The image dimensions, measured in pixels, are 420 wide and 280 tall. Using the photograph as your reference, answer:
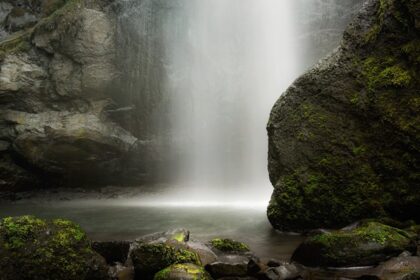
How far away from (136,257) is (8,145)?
634 inches

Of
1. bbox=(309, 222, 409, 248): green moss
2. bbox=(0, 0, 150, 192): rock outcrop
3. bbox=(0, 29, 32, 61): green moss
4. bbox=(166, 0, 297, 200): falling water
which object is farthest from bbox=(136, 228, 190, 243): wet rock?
A: bbox=(0, 29, 32, 61): green moss

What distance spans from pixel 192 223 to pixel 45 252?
633 cm

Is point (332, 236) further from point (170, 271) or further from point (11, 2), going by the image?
point (11, 2)

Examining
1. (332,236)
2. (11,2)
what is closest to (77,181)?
(11,2)

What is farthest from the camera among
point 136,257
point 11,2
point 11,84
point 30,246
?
point 11,2

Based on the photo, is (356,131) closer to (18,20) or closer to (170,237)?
(170,237)

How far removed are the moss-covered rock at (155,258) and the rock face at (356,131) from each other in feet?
12.8

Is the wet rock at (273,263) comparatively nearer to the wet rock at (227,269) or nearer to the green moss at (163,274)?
the wet rock at (227,269)

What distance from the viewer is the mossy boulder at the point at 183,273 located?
533cm

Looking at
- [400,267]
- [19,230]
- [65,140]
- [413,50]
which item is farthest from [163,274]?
[65,140]

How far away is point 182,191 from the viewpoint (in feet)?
67.1

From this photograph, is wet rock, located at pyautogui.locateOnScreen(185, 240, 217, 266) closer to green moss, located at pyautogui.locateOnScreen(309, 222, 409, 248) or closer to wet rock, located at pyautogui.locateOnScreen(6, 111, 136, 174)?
green moss, located at pyautogui.locateOnScreen(309, 222, 409, 248)

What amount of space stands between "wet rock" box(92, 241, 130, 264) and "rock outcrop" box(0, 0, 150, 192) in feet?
42.1

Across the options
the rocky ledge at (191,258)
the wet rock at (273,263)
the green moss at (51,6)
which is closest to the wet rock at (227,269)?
the rocky ledge at (191,258)
